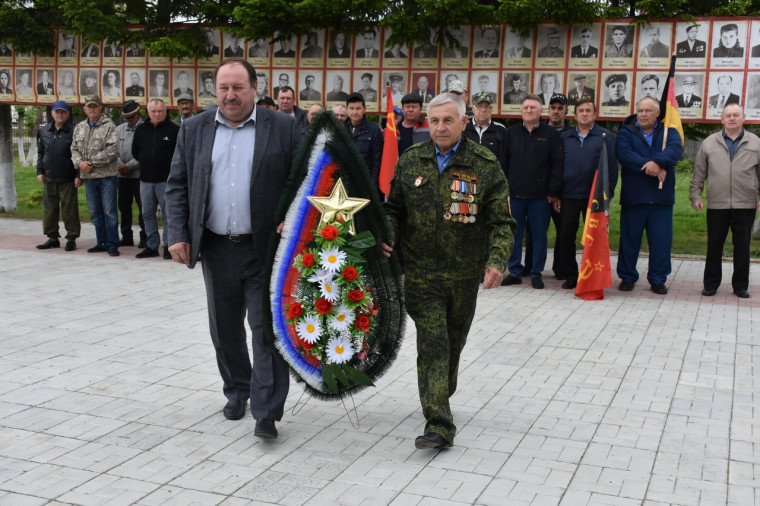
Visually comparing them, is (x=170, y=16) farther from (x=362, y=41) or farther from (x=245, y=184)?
(x=245, y=184)

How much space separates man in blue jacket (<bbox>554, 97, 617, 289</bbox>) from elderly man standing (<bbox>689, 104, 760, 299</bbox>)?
1.14 metres

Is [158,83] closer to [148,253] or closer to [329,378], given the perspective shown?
[148,253]

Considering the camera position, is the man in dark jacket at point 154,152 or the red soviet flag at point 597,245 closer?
the red soviet flag at point 597,245

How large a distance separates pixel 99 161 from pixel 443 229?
862 centimetres

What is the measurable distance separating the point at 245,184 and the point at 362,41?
7628 millimetres

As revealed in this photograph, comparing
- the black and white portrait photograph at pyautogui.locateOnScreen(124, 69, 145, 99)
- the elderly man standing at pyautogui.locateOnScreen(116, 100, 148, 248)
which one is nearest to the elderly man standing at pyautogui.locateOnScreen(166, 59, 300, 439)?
the elderly man standing at pyautogui.locateOnScreen(116, 100, 148, 248)

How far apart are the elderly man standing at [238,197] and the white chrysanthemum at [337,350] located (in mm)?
284

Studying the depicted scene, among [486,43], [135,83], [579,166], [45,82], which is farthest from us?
[45,82]

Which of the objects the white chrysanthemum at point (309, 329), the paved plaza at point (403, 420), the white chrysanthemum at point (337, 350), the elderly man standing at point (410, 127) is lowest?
the paved plaza at point (403, 420)

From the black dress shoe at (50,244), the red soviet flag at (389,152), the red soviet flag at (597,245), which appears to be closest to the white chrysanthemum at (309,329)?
the red soviet flag at (597,245)

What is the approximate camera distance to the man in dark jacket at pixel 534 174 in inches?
405

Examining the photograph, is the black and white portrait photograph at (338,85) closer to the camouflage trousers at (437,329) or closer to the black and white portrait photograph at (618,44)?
the black and white portrait photograph at (618,44)

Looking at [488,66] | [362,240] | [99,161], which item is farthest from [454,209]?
[99,161]

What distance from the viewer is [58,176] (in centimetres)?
1277
